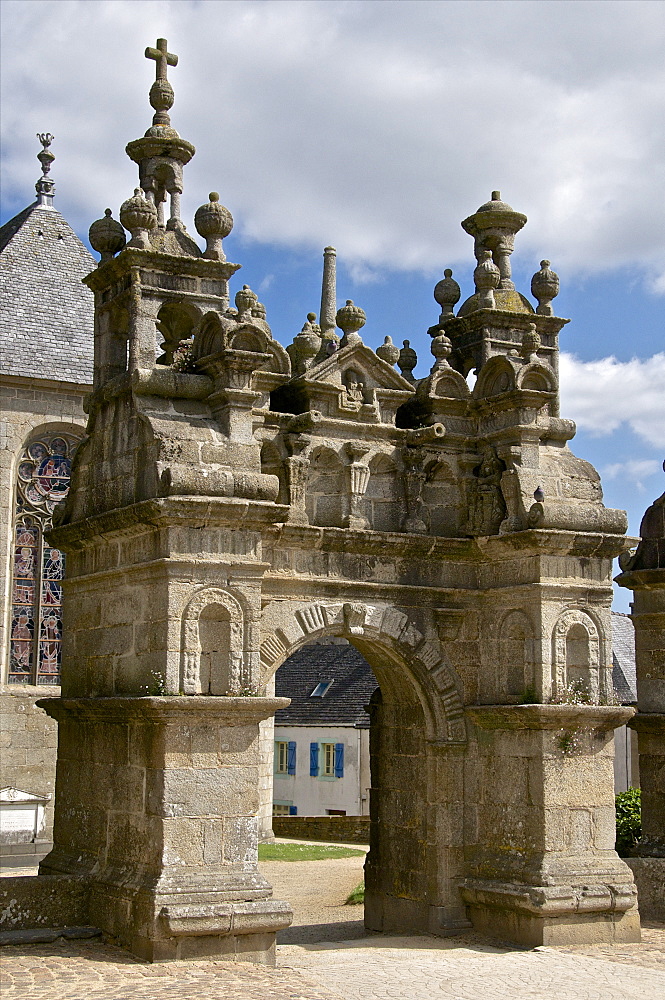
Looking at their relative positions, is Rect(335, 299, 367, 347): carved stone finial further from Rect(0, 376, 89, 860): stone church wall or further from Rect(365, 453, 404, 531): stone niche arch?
Rect(0, 376, 89, 860): stone church wall

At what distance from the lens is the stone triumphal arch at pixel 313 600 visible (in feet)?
32.1

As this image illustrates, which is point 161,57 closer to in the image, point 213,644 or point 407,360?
point 407,360

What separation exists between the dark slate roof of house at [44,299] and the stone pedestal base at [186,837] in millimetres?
10458

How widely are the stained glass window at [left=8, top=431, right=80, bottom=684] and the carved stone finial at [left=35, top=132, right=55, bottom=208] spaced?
5.00 metres

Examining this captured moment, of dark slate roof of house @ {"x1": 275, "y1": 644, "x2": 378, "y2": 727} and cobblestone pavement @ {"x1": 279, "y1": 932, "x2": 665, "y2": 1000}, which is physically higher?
dark slate roof of house @ {"x1": 275, "y1": 644, "x2": 378, "y2": 727}

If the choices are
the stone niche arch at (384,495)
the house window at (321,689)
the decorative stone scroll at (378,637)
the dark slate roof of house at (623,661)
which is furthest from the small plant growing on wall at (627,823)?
the house window at (321,689)

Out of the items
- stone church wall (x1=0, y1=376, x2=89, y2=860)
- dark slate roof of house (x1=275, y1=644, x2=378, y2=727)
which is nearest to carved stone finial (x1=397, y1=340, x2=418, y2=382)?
stone church wall (x1=0, y1=376, x2=89, y2=860)

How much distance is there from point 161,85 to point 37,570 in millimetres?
9132

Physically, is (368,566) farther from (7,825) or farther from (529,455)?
(7,825)

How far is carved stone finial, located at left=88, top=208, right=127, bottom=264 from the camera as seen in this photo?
11281mm

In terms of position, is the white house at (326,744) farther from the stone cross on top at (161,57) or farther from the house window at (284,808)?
the stone cross on top at (161,57)

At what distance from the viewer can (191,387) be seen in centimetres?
1060

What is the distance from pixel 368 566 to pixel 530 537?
142 centimetres

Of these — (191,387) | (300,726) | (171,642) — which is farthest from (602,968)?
(300,726)
